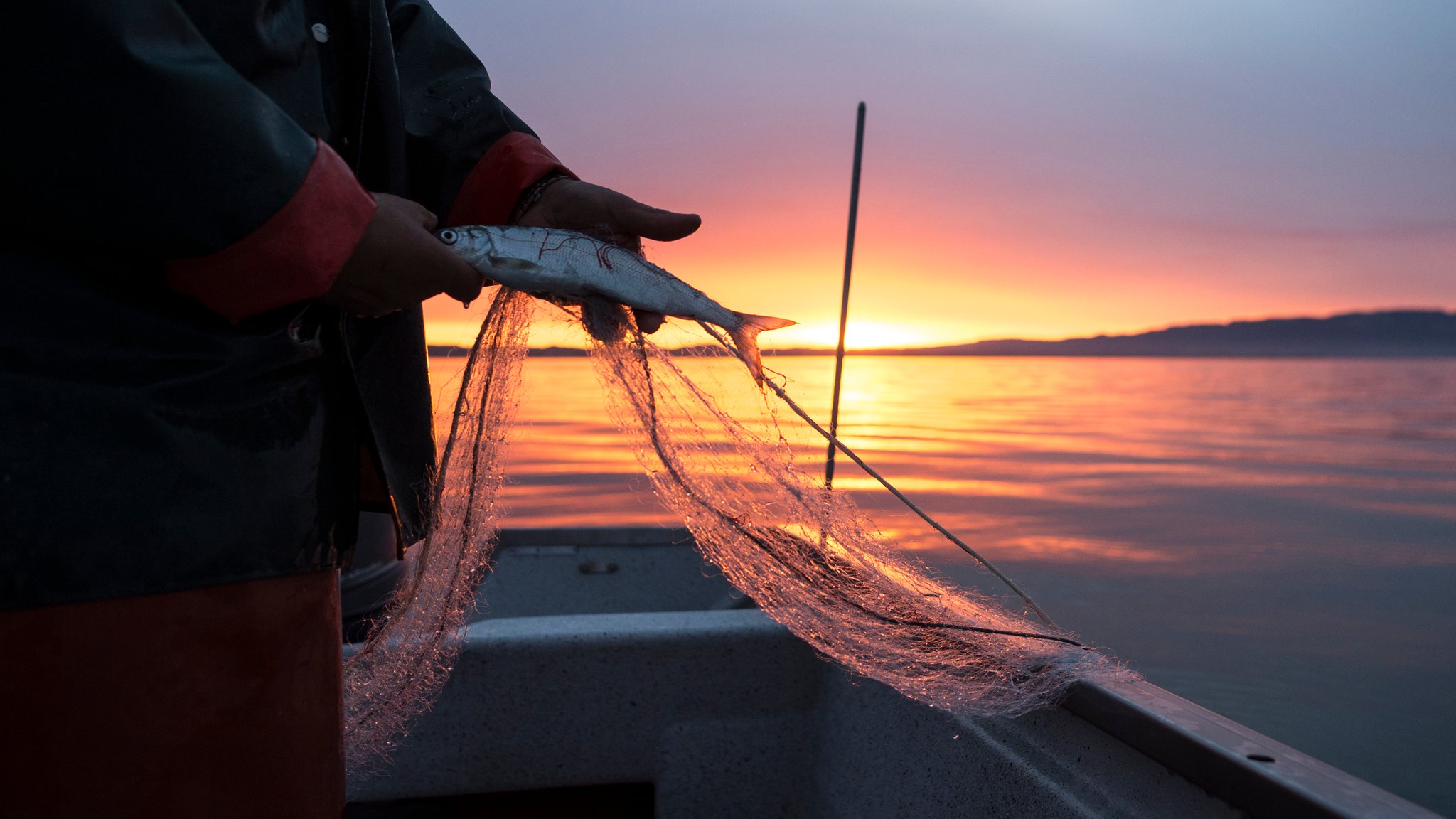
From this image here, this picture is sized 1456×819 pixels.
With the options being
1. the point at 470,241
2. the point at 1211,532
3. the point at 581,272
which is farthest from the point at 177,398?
the point at 1211,532

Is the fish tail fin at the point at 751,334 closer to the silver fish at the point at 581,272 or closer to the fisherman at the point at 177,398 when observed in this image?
the silver fish at the point at 581,272

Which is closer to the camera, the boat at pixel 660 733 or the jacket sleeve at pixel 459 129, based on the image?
the jacket sleeve at pixel 459 129

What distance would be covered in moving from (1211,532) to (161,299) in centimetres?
986

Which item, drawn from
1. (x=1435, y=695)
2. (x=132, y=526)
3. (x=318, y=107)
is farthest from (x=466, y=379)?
(x=1435, y=695)

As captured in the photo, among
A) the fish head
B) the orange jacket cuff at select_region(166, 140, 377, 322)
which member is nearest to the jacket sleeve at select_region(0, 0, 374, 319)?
the orange jacket cuff at select_region(166, 140, 377, 322)

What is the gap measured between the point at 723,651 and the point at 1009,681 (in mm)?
728

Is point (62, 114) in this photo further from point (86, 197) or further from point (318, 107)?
point (318, 107)

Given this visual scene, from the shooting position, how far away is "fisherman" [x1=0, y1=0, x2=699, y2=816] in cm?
66

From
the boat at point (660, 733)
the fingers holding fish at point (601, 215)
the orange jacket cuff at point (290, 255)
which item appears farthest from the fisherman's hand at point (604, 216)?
the boat at point (660, 733)

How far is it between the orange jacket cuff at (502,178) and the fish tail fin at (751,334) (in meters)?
0.36

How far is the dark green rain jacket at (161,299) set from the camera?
0.65 m

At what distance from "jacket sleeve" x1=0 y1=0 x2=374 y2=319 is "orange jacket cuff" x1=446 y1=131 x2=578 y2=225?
493mm

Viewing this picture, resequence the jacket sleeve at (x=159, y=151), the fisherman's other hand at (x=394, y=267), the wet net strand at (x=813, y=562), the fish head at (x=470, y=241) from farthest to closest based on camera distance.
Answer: the wet net strand at (x=813, y=562), the fish head at (x=470, y=241), the fisherman's other hand at (x=394, y=267), the jacket sleeve at (x=159, y=151)

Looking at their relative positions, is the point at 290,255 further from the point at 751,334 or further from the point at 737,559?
the point at 737,559
